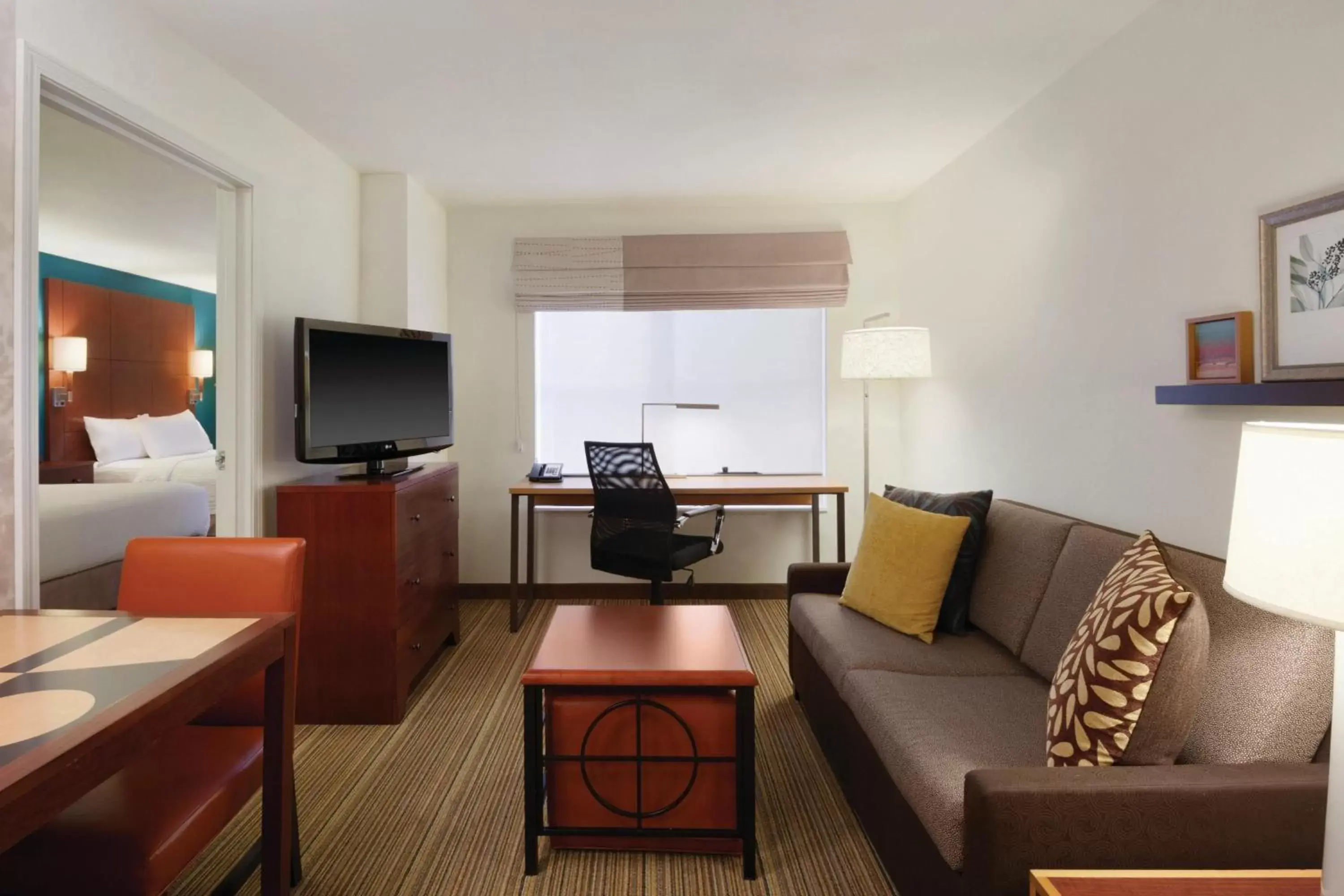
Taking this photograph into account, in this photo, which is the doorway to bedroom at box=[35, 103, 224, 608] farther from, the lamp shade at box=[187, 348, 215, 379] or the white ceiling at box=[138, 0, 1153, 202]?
the white ceiling at box=[138, 0, 1153, 202]

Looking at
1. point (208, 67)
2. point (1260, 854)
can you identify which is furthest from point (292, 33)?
point (1260, 854)

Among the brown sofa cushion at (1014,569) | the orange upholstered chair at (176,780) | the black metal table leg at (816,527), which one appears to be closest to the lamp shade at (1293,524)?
the brown sofa cushion at (1014,569)

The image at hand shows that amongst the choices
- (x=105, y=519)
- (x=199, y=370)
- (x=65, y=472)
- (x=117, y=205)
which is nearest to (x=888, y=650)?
(x=105, y=519)

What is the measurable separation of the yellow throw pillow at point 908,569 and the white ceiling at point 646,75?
1.60m

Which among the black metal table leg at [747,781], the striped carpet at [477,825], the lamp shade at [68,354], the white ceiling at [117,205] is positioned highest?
the white ceiling at [117,205]

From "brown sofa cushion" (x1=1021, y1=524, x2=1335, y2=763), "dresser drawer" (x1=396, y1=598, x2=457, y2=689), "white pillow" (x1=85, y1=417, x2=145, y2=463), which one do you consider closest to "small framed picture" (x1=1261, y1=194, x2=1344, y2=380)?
"brown sofa cushion" (x1=1021, y1=524, x2=1335, y2=763)

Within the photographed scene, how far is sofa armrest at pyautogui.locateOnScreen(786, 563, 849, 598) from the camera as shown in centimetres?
290

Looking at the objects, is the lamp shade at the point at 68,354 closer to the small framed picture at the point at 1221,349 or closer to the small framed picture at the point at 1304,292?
the small framed picture at the point at 1221,349

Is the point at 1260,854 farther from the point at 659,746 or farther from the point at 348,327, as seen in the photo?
the point at 348,327

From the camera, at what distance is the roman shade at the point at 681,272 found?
13.9 ft

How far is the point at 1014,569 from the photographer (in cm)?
236

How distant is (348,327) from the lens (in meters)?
2.88

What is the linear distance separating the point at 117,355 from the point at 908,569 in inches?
249

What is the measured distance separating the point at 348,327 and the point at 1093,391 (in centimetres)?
278
